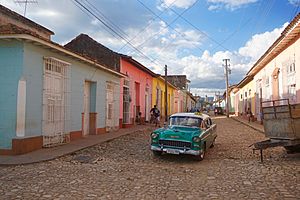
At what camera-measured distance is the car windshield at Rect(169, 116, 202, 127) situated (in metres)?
10.1

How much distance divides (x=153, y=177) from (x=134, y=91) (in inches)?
643

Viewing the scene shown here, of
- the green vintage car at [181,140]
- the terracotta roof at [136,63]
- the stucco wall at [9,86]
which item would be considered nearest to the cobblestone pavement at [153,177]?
the green vintage car at [181,140]

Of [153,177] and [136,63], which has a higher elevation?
[136,63]

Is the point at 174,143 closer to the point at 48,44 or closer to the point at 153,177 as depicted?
the point at 153,177

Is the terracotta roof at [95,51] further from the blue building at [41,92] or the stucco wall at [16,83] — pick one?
the stucco wall at [16,83]

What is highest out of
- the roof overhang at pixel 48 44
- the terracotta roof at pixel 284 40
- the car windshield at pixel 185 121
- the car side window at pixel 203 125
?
the terracotta roof at pixel 284 40

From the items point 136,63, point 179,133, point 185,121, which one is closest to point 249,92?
point 136,63

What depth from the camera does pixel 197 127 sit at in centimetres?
990

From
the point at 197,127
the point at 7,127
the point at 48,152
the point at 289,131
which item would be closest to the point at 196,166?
the point at 197,127

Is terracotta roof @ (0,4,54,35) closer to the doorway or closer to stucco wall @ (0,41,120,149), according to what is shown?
the doorway

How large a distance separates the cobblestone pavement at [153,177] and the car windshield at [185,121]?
1112mm

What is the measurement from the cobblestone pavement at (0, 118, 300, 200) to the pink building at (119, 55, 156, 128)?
1038cm

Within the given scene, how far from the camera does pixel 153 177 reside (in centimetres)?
703

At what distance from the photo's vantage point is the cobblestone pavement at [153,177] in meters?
5.67
